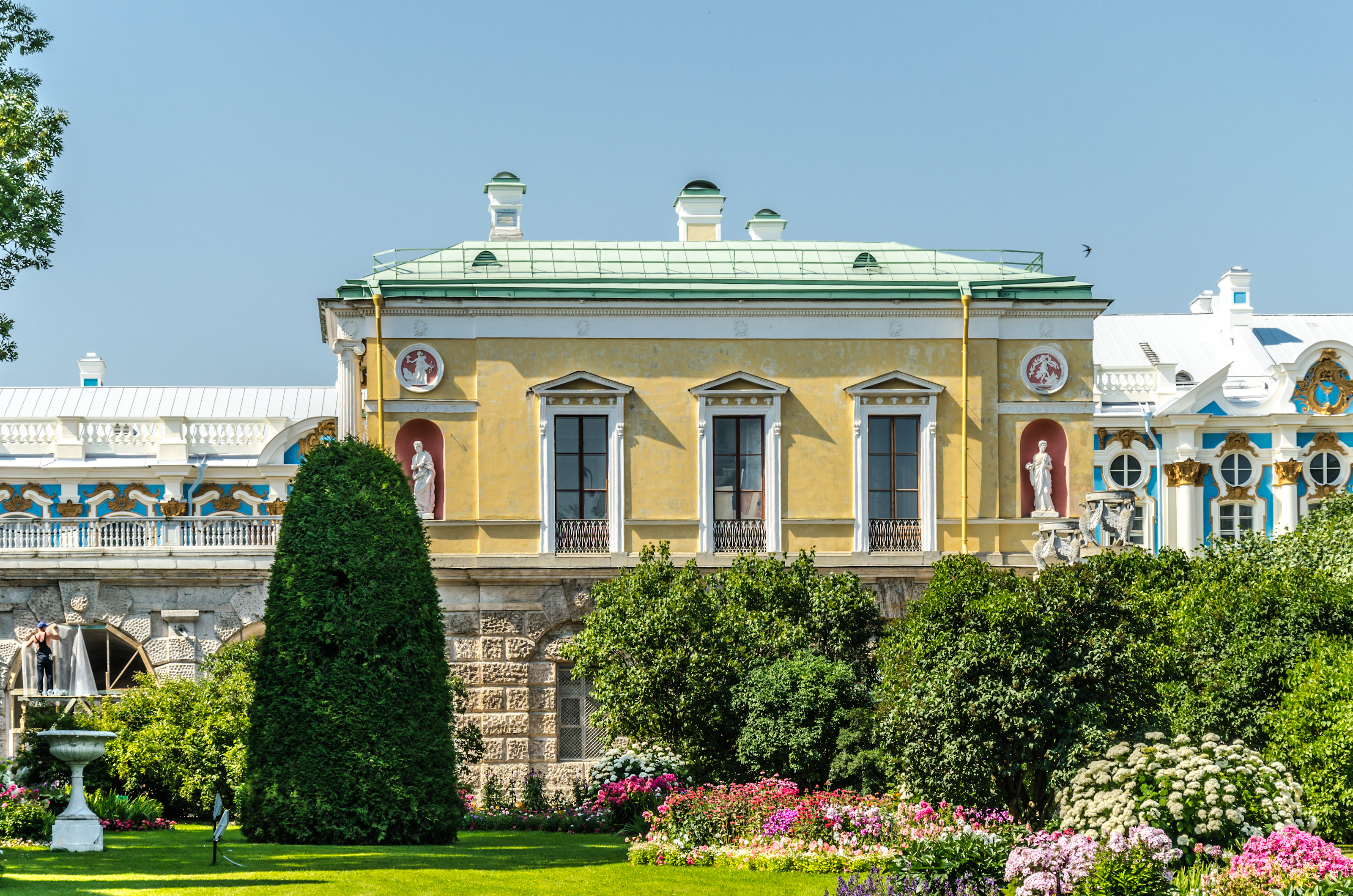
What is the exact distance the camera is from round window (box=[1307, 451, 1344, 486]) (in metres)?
44.2

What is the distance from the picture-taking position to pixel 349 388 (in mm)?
31234

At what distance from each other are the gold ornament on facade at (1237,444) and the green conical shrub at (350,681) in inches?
1114

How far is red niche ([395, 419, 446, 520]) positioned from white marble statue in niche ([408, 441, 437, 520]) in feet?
0.31

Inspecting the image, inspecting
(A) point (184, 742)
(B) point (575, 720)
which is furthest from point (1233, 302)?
(A) point (184, 742)

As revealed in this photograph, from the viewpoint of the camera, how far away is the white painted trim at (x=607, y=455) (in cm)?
3039

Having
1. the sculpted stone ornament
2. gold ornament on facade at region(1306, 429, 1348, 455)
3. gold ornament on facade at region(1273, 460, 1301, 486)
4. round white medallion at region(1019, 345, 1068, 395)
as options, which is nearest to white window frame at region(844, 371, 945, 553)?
round white medallion at region(1019, 345, 1068, 395)

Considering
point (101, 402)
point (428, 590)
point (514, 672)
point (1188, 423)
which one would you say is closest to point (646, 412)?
point (514, 672)

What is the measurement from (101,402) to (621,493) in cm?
2909

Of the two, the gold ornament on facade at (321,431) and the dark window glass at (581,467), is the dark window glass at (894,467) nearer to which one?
the dark window glass at (581,467)

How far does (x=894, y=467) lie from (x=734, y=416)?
315 centimetres

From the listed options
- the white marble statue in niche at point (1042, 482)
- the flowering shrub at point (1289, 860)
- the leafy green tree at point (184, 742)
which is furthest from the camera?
the white marble statue in niche at point (1042, 482)

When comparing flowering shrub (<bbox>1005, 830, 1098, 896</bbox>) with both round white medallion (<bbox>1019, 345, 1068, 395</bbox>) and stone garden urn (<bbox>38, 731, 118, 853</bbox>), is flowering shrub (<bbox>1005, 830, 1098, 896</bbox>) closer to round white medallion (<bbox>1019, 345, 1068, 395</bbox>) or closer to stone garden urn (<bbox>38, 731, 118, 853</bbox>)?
stone garden urn (<bbox>38, 731, 118, 853</bbox>)

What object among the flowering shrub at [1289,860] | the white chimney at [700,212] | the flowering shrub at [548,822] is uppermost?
the white chimney at [700,212]

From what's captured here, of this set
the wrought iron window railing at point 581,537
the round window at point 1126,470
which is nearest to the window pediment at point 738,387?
the wrought iron window railing at point 581,537
